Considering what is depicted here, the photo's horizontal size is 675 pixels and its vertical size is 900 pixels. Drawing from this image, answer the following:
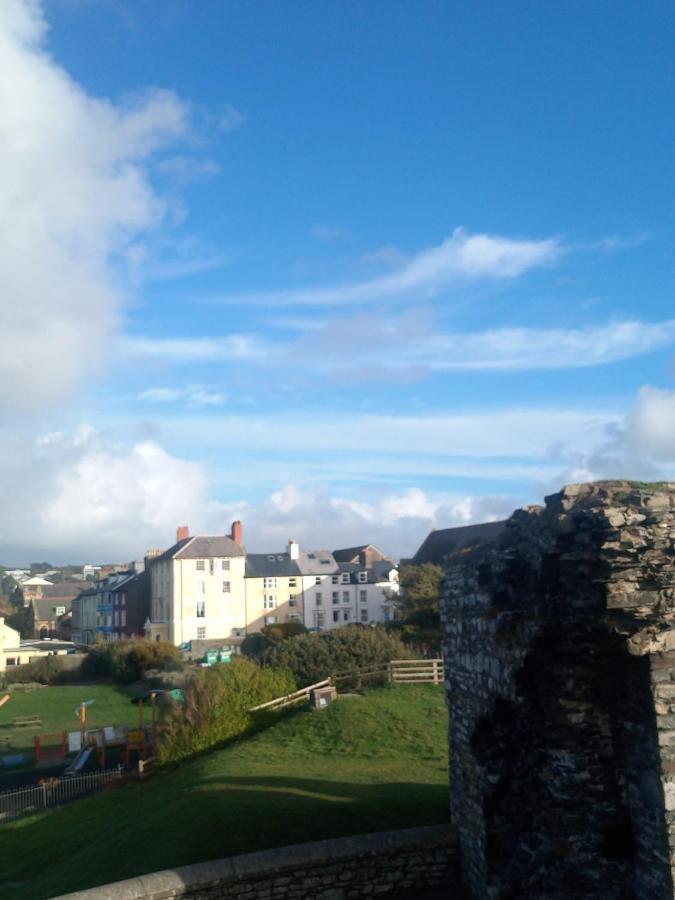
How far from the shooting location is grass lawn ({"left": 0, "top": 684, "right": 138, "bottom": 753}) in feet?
115

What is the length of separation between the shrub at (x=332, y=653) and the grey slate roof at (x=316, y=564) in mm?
36126

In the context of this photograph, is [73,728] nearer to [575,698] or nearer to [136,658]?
[136,658]

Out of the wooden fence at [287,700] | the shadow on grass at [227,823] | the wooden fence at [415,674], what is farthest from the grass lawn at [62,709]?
the shadow on grass at [227,823]

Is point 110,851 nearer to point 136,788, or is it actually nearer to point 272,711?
point 136,788

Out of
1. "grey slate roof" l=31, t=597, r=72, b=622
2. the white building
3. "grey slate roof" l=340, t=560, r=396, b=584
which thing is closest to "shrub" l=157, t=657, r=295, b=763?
the white building

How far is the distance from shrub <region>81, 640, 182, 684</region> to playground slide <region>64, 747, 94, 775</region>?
63.1 ft

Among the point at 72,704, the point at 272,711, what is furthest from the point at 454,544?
the point at 272,711

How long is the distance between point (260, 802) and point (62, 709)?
32.1 metres

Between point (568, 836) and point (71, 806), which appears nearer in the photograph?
point (568, 836)

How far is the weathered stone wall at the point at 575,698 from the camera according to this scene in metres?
7.43

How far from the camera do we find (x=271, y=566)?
217 feet

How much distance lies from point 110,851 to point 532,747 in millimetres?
8138

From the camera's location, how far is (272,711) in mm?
24141

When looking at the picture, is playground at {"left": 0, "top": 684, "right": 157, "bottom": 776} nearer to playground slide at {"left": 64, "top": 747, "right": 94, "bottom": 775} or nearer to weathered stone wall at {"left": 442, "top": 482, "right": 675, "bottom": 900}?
playground slide at {"left": 64, "top": 747, "right": 94, "bottom": 775}
